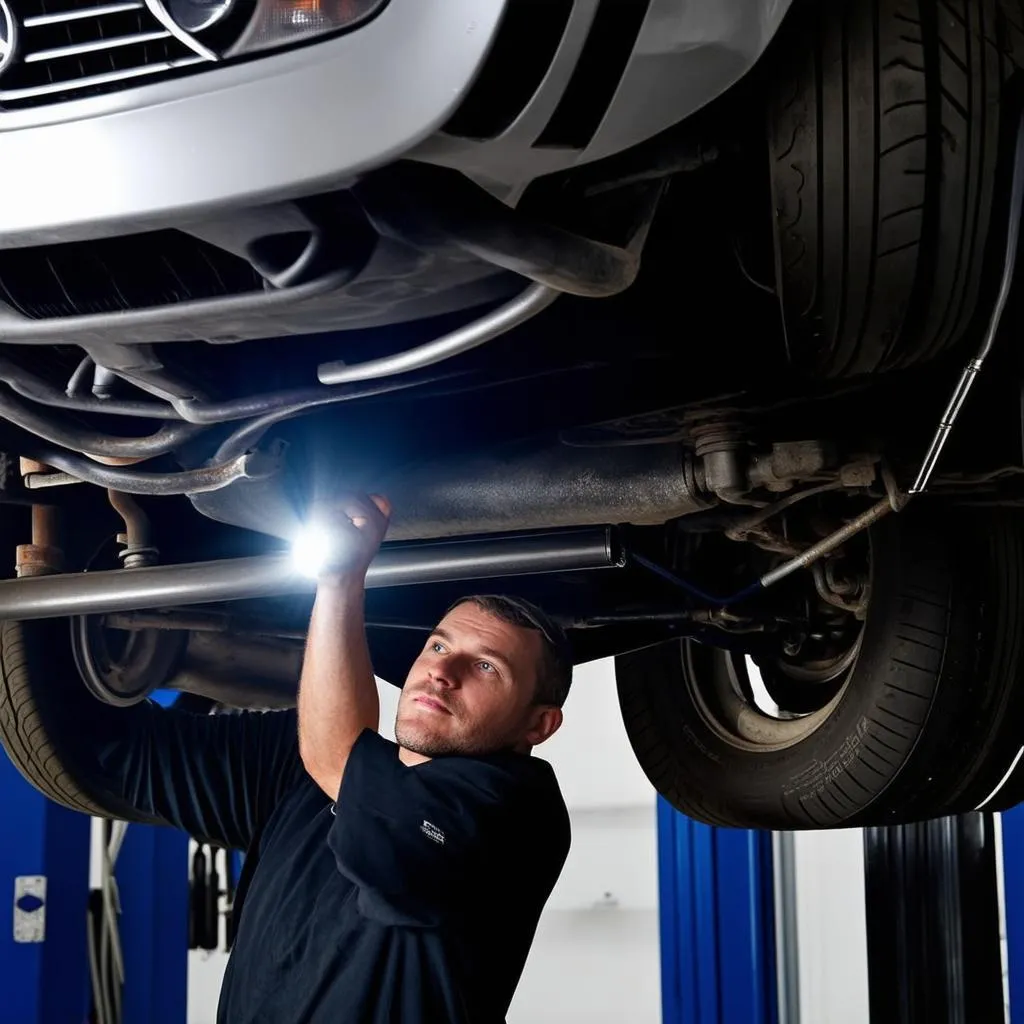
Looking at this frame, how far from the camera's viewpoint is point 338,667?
4.37ft

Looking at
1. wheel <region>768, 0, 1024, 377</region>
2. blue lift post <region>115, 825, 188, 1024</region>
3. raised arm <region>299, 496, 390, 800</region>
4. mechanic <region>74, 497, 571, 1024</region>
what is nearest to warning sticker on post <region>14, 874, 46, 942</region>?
blue lift post <region>115, 825, 188, 1024</region>

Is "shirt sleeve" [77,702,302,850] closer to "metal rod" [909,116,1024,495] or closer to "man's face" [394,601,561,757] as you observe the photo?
"man's face" [394,601,561,757]

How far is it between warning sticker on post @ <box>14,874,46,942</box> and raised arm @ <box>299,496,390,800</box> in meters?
1.56

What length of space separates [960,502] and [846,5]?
2.63 ft

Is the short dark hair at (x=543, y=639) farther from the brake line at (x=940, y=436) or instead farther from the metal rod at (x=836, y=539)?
the metal rod at (x=836, y=539)

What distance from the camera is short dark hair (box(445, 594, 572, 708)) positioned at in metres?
1.52

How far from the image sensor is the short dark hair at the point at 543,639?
1521mm

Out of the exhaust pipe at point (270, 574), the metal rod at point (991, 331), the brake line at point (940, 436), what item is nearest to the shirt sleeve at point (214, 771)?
the exhaust pipe at point (270, 574)

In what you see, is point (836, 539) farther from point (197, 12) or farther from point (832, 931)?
point (832, 931)

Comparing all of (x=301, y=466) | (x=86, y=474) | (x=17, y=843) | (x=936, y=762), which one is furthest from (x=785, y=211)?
(x=17, y=843)

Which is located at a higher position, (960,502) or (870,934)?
(960,502)

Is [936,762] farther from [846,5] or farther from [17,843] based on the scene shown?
[17,843]

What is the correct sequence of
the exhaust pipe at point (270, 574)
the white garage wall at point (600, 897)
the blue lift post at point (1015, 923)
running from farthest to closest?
the white garage wall at point (600, 897)
the blue lift post at point (1015, 923)
the exhaust pipe at point (270, 574)

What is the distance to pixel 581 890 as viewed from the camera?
499 centimetres
